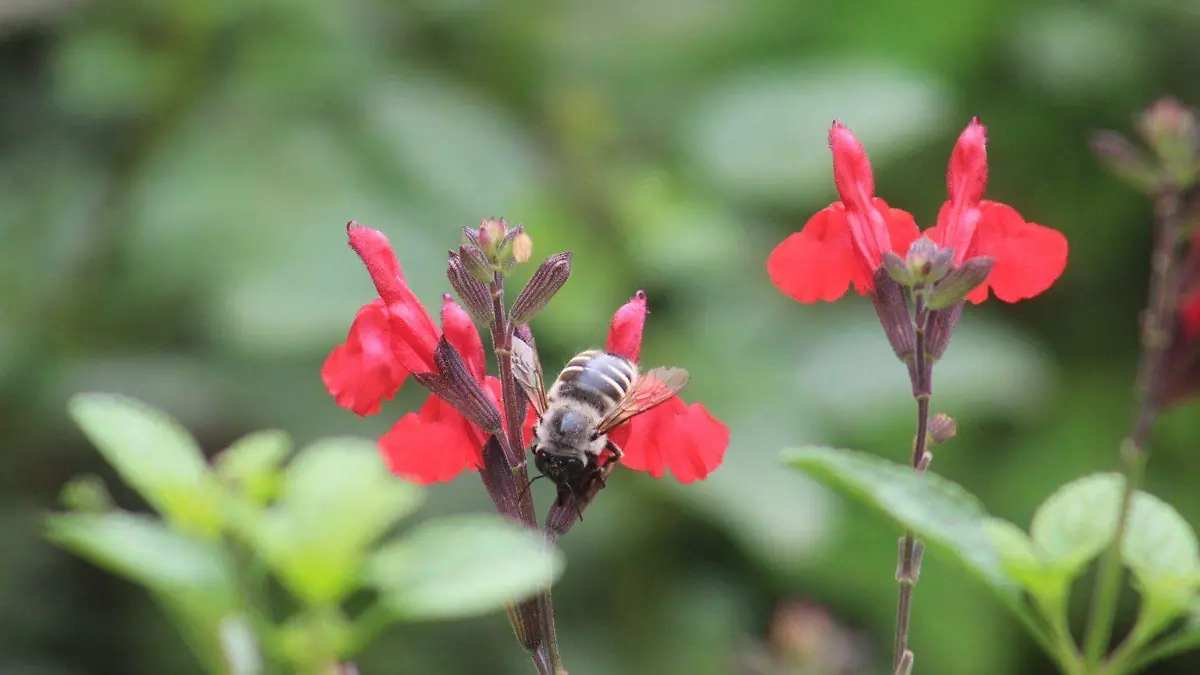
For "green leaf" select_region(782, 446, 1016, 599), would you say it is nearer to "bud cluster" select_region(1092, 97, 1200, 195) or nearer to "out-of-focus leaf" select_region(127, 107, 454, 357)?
"bud cluster" select_region(1092, 97, 1200, 195)

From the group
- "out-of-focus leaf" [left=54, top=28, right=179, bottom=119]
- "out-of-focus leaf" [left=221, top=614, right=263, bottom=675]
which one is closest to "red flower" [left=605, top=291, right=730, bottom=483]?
"out-of-focus leaf" [left=221, top=614, right=263, bottom=675]

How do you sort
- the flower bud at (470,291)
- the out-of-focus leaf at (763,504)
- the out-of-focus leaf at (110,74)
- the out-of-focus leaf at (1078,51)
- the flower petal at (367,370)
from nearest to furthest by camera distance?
1. the flower bud at (470,291)
2. the flower petal at (367,370)
3. the out-of-focus leaf at (763,504)
4. the out-of-focus leaf at (110,74)
5. the out-of-focus leaf at (1078,51)

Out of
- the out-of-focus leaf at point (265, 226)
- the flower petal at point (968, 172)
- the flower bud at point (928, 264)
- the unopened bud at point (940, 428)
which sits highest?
the out-of-focus leaf at point (265, 226)

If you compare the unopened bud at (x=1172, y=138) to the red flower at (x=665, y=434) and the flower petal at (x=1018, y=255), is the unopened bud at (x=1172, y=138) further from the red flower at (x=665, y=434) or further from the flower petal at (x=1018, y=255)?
the red flower at (x=665, y=434)

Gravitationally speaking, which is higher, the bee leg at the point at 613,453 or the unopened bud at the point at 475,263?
the bee leg at the point at 613,453

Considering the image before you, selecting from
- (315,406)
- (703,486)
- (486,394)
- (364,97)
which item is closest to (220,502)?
(486,394)

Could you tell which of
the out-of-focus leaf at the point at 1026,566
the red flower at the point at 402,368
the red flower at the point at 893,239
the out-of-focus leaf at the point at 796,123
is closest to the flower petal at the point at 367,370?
the red flower at the point at 402,368

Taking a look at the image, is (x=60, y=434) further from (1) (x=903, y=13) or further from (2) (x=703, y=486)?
(1) (x=903, y=13)

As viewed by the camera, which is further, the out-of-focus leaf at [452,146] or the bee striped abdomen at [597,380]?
the out-of-focus leaf at [452,146]
